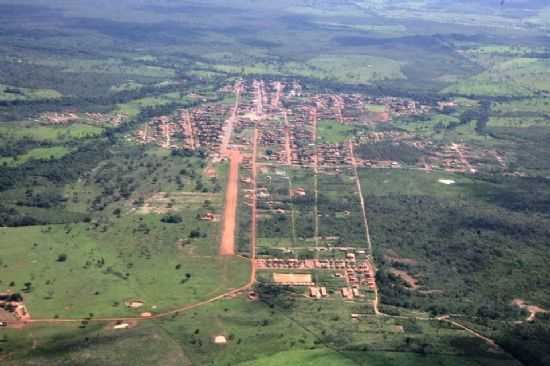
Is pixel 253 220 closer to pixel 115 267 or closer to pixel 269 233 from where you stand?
pixel 269 233

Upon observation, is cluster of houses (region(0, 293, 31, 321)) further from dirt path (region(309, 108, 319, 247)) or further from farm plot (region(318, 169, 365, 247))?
farm plot (region(318, 169, 365, 247))

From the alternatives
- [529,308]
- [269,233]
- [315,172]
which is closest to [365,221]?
[269,233]

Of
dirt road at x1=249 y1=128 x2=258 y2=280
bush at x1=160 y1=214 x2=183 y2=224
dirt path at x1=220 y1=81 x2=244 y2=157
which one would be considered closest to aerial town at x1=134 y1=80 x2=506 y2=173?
dirt path at x1=220 y1=81 x2=244 y2=157

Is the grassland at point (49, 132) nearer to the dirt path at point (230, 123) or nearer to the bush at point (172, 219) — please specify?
the dirt path at point (230, 123)

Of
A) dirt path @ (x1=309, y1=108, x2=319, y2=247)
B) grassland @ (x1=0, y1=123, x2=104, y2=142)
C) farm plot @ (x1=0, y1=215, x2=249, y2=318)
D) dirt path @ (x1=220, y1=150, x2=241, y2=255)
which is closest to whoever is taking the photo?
farm plot @ (x1=0, y1=215, x2=249, y2=318)

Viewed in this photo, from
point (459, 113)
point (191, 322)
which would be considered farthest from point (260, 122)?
point (191, 322)
